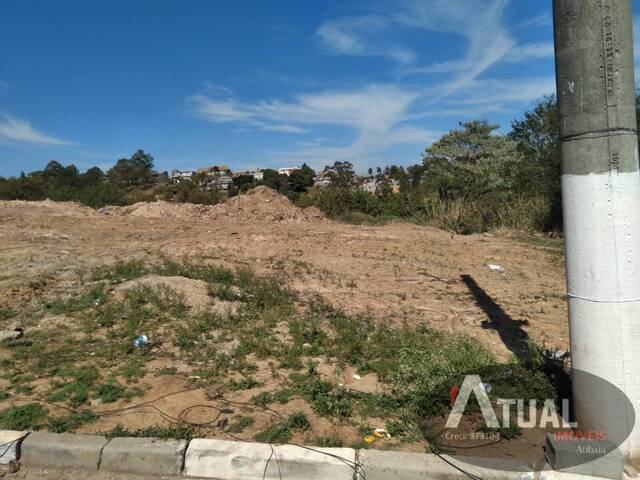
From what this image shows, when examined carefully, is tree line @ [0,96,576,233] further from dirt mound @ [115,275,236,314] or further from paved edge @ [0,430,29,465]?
paved edge @ [0,430,29,465]

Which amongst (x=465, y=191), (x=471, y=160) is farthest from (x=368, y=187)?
(x=465, y=191)

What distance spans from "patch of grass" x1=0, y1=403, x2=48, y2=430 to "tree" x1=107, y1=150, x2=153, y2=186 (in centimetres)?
3801

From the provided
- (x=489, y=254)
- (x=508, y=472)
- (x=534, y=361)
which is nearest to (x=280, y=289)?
(x=534, y=361)

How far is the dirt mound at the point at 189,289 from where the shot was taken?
545 cm

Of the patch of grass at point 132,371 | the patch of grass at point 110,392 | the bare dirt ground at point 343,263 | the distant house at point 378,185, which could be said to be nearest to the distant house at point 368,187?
the distant house at point 378,185

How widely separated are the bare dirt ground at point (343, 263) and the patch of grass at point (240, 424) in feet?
1.11

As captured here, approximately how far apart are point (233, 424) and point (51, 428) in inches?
48.1

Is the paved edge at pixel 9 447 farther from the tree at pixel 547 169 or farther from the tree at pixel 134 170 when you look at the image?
the tree at pixel 134 170

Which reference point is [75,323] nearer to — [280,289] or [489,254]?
[280,289]

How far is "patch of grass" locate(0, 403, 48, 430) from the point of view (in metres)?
3.00

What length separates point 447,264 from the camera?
8.43m

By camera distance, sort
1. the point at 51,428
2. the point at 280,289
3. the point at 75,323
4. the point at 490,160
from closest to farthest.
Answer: the point at 51,428
the point at 75,323
the point at 280,289
the point at 490,160

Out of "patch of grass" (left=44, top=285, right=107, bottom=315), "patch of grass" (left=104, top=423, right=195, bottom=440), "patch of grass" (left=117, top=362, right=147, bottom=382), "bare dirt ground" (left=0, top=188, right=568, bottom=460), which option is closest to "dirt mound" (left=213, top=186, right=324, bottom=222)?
"bare dirt ground" (left=0, top=188, right=568, bottom=460)

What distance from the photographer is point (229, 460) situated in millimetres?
2635
